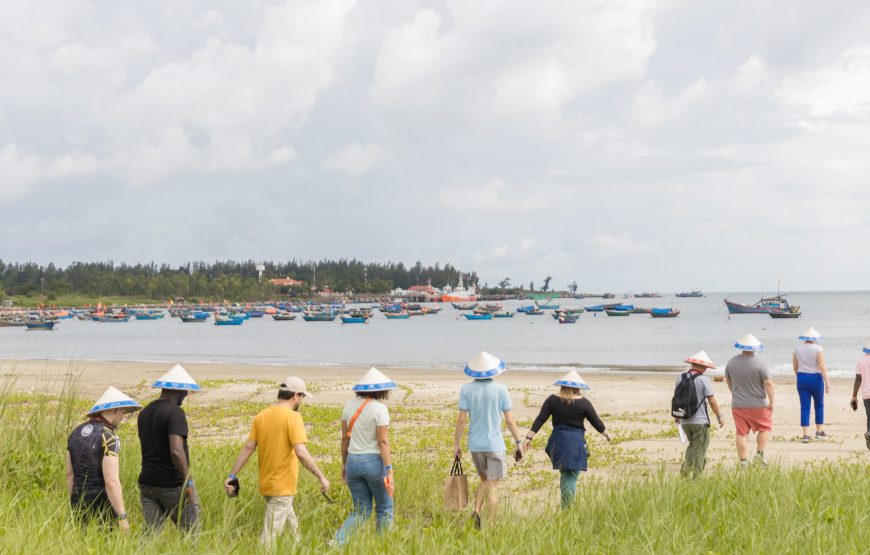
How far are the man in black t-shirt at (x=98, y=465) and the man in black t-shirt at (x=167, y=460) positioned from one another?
0.80 ft

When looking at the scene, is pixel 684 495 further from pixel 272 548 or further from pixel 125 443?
pixel 125 443

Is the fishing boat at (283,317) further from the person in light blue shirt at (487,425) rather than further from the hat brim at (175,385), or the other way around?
the hat brim at (175,385)

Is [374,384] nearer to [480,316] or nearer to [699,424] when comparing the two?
[699,424]

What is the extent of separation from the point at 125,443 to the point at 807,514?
8.34 m

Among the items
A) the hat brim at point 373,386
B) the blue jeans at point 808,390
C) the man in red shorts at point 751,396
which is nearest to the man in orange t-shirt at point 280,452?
the hat brim at point 373,386

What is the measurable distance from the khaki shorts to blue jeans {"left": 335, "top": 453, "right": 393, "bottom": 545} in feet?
3.99

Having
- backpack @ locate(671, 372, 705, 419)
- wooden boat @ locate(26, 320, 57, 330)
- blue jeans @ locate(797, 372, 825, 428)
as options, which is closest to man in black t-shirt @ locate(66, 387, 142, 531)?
backpack @ locate(671, 372, 705, 419)

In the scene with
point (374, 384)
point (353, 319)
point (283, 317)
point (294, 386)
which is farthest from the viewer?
point (283, 317)

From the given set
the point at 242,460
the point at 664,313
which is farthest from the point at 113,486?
the point at 664,313

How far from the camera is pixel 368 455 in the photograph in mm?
7387

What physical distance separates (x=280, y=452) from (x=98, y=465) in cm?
154

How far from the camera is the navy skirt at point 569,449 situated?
8.41 metres

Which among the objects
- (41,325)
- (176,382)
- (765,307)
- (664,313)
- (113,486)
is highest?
(176,382)

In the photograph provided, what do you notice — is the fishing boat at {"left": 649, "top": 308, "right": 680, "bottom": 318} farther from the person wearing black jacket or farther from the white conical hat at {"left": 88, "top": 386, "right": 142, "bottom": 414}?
the white conical hat at {"left": 88, "top": 386, "right": 142, "bottom": 414}
